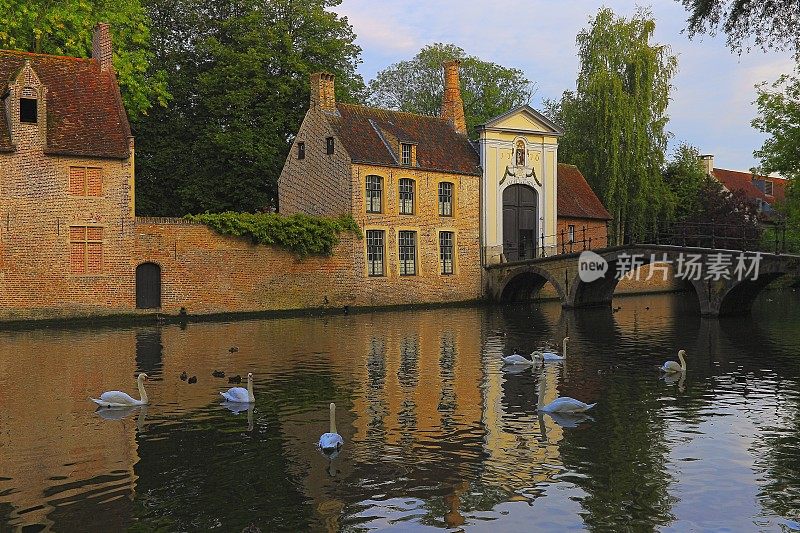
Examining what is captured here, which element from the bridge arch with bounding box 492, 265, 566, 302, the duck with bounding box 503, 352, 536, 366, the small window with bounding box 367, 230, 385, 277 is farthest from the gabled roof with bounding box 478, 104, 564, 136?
the duck with bounding box 503, 352, 536, 366

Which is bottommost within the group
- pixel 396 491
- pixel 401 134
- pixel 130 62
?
pixel 396 491

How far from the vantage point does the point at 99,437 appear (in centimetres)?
1173

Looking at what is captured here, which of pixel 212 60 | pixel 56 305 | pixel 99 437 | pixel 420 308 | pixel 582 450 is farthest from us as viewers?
pixel 212 60

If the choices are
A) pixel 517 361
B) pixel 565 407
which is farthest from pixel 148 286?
pixel 565 407

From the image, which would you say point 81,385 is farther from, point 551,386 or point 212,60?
point 212,60

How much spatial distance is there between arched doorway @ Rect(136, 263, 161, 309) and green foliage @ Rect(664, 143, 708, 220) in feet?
112

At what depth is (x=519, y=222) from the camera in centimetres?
4328

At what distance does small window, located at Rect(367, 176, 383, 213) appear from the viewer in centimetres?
3788

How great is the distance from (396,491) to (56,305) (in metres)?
23.9

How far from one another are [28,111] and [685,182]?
3993 cm

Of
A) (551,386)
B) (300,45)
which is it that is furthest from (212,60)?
(551,386)

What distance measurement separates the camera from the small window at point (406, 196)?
128 feet

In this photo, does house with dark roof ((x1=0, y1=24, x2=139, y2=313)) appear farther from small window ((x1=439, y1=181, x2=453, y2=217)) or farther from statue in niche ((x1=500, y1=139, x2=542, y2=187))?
statue in niche ((x1=500, y1=139, x2=542, y2=187))

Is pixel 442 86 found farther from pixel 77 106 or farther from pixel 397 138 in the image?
pixel 77 106
